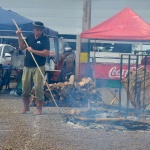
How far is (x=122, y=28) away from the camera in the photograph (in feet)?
53.4

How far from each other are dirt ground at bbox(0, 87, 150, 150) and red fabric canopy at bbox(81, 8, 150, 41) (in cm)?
556

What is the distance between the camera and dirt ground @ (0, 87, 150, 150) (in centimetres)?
813

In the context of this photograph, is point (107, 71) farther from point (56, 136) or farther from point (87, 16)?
point (56, 136)

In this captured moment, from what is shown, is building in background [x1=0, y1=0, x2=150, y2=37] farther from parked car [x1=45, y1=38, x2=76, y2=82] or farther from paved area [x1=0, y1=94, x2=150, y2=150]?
paved area [x1=0, y1=94, x2=150, y2=150]

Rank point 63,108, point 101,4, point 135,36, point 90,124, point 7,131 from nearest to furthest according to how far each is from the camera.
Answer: point 7,131, point 90,124, point 63,108, point 135,36, point 101,4

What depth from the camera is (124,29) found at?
1622 centimetres

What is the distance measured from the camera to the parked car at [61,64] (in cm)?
1663

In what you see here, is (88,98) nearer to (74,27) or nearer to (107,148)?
(107,148)

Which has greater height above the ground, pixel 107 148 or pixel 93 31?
pixel 93 31

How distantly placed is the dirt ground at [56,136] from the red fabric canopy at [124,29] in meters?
5.56

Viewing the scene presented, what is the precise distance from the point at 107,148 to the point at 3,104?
5648 mm

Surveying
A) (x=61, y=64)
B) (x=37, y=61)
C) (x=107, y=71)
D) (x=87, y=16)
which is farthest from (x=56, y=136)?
(x=87, y=16)

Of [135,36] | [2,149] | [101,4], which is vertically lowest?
[2,149]

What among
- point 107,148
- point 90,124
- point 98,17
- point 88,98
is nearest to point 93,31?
point 88,98
